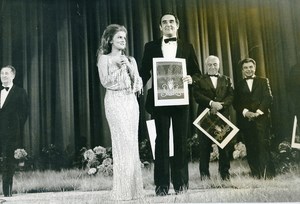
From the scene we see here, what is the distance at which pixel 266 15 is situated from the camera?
365 cm

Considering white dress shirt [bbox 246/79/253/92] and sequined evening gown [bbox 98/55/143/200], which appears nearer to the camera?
sequined evening gown [bbox 98/55/143/200]

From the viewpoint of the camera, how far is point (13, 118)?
11.7ft

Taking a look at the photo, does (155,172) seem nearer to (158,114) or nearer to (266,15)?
(158,114)

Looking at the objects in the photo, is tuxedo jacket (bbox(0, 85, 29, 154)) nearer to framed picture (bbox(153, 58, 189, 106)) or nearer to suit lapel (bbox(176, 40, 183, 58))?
framed picture (bbox(153, 58, 189, 106))

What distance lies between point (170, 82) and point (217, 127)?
2.12 ft

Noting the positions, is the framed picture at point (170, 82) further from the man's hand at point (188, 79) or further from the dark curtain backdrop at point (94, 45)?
the dark curtain backdrop at point (94, 45)

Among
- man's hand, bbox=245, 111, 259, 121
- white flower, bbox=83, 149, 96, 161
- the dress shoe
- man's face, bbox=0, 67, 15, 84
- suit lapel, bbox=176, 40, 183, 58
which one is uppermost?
suit lapel, bbox=176, 40, 183, 58

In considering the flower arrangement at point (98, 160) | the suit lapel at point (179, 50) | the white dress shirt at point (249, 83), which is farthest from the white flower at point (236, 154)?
the flower arrangement at point (98, 160)

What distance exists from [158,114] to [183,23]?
969mm

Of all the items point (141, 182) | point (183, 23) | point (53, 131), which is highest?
point (183, 23)

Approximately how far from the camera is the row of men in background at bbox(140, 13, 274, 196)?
11.3ft

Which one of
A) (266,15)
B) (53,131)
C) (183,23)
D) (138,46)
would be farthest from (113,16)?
(266,15)

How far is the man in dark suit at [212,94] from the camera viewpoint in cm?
348

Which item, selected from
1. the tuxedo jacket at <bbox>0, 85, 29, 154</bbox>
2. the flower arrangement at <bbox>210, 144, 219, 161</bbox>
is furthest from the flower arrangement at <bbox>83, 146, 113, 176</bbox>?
the flower arrangement at <bbox>210, 144, 219, 161</bbox>
